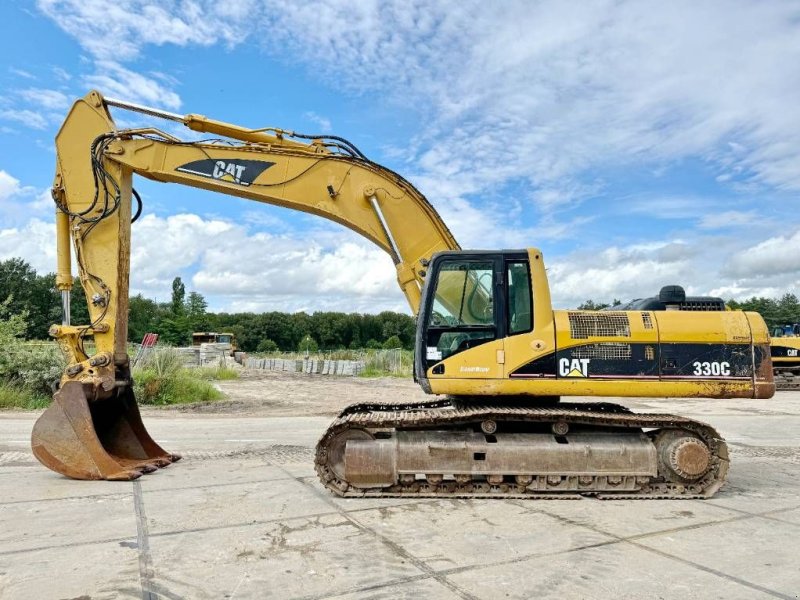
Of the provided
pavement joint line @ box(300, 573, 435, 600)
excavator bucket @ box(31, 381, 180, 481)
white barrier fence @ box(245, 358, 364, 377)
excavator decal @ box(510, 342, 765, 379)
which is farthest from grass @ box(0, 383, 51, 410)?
white barrier fence @ box(245, 358, 364, 377)

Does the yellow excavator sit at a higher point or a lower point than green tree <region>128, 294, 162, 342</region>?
lower

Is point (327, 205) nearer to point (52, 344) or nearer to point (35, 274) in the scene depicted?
point (52, 344)

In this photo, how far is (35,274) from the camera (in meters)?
77.6

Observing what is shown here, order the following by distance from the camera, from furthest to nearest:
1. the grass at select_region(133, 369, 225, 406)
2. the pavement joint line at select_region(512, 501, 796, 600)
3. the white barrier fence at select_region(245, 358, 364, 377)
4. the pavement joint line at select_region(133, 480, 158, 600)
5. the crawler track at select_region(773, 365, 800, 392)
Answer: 1. the white barrier fence at select_region(245, 358, 364, 377)
2. the crawler track at select_region(773, 365, 800, 392)
3. the grass at select_region(133, 369, 225, 406)
4. the pavement joint line at select_region(512, 501, 796, 600)
5. the pavement joint line at select_region(133, 480, 158, 600)

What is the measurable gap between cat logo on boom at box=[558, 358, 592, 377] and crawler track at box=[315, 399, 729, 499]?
394mm

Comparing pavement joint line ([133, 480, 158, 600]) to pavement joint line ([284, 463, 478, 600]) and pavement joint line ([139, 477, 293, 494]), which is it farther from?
pavement joint line ([284, 463, 478, 600])

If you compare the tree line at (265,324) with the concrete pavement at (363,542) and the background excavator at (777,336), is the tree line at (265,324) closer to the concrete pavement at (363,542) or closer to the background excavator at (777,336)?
the background excavator at (777,336)

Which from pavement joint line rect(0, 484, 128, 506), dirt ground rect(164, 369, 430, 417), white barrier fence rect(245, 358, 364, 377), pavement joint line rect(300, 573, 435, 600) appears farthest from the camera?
white barrier fence rect(245, 358, 364, 377)

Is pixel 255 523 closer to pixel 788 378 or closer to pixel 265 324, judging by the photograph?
pixel 788 378

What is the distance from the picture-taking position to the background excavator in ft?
27.1

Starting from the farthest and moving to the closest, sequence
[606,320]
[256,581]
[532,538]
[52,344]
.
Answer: [52,344]
[606,320]
[532,538]
[256,581]

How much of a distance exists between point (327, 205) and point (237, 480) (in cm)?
349

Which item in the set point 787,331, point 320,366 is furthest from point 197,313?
point 787,331

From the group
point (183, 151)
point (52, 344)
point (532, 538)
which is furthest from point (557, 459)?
point (52, 344)
